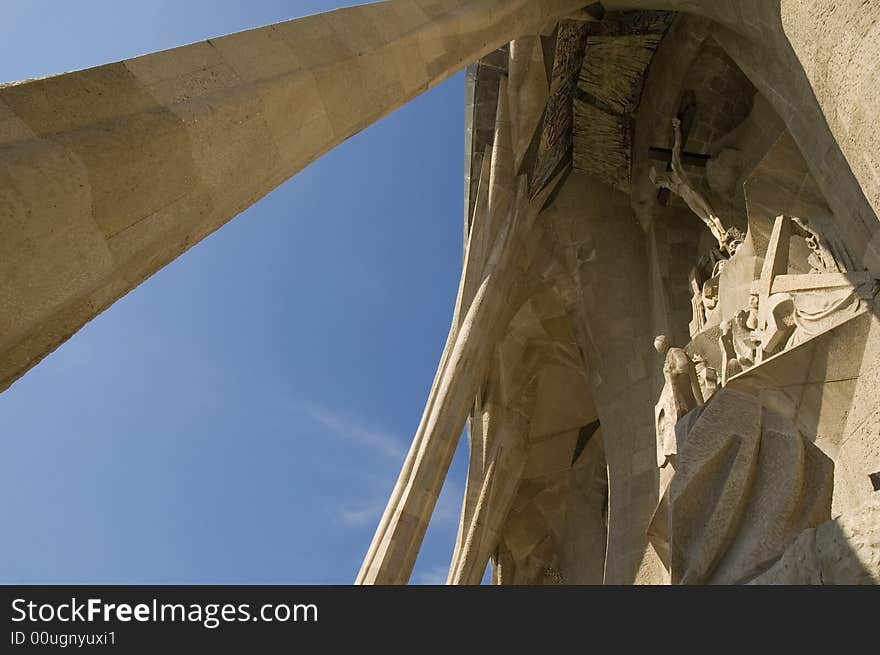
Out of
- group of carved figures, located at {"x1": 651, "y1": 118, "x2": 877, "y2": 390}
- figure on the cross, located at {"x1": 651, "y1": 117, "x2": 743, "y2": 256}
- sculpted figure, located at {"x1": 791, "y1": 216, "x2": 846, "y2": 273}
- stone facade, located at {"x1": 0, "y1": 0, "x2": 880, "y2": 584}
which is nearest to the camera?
stone facade, located at {"x1": 0, "y1": 0, "x2": 880, "y2": 584}

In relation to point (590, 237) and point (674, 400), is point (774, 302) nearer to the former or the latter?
point (674, 400)

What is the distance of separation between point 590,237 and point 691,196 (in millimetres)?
2057

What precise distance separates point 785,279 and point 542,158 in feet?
16.3

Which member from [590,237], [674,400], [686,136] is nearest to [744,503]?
[674,400]

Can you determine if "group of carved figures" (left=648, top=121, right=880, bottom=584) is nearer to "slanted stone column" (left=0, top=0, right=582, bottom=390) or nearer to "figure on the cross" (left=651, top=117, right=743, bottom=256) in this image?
"slanted stone column" (left=0, top=0, right=582, bottom=390)

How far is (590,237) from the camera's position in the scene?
33.9 ft

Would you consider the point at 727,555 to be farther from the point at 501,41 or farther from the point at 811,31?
the point at 501,41

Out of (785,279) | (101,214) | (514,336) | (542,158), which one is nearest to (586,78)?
(542,158)

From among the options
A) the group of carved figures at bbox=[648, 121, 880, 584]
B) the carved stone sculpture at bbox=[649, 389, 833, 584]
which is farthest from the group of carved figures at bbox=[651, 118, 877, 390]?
the carved stone sculpture at bbox=[649, 389, 833, 584]

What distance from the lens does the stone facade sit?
249 cm

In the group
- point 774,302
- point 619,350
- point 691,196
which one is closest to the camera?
point 774,302

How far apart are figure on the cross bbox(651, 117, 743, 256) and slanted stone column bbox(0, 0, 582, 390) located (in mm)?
4782

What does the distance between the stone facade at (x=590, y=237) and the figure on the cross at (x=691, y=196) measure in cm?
4
